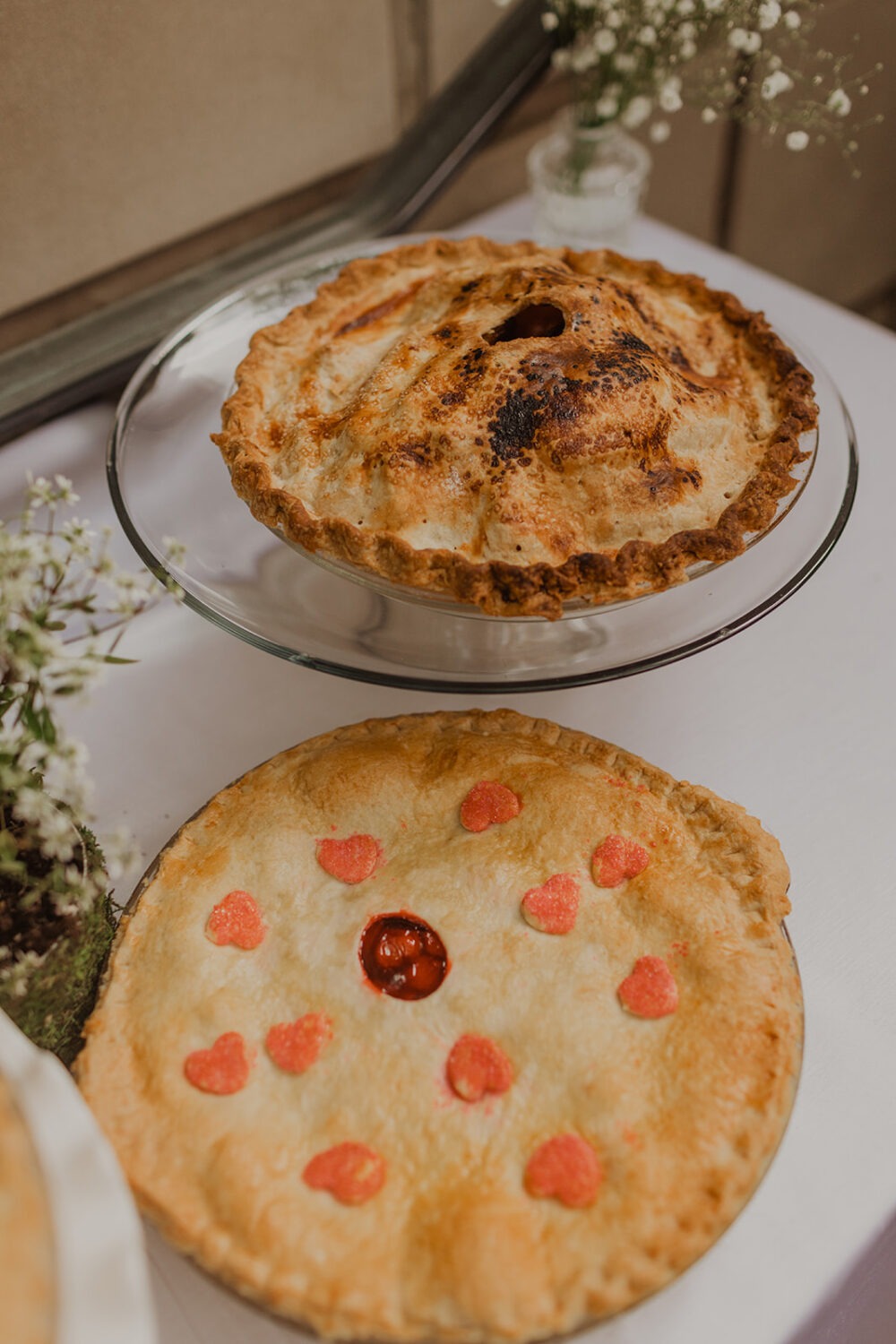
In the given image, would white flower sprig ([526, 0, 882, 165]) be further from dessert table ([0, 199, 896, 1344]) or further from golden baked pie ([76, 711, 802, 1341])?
golden baked pie ([76, 711, 802, 1341])

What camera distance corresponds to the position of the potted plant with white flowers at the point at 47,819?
2.41 ft

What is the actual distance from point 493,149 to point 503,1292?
1.72m

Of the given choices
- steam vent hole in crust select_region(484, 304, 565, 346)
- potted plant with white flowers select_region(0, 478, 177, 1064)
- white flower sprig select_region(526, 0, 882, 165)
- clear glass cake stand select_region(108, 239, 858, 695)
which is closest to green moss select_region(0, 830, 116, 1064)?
potted plant with white flowers select_region(0, 478, 177, 1064)

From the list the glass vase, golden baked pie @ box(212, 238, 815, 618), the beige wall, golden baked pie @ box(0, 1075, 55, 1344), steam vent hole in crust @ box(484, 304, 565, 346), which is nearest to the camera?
golden baked pie @ box(0, 1075, 55, 1344)

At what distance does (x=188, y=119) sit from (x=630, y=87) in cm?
61

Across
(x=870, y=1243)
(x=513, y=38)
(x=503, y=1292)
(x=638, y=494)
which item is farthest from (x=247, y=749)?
(x=513, y=38)

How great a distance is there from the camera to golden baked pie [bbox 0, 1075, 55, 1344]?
55 cm

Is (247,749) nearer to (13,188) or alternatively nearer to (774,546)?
(774,546)

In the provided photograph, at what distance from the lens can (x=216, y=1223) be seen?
2.52ft

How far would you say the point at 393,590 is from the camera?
99 centimetres

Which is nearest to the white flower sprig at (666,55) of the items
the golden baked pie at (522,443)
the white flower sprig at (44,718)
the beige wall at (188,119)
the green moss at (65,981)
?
the beige wall at (188,119)

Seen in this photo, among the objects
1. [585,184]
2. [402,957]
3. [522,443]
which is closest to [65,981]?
[402,957]

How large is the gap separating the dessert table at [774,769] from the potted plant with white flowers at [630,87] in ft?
0.87

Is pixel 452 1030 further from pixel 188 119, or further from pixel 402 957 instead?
pixel 188 119
